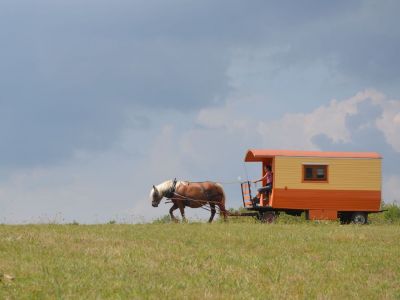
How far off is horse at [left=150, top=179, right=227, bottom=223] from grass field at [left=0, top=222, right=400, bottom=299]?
31.2 feet

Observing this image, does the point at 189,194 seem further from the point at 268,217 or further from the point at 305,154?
the point at 305,154

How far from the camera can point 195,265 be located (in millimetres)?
13016

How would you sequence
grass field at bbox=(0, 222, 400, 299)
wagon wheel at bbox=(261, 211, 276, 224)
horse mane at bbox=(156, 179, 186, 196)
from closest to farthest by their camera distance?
grass field at bbox=(0, 222, 400, 299) < wagon wheel at bbox=(261, 211, 276, 224) < horse mane at bbox=(156, 179, 186, 196)

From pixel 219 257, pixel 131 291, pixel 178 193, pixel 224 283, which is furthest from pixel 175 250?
pixel 178 193

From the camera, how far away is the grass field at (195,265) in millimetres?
10750

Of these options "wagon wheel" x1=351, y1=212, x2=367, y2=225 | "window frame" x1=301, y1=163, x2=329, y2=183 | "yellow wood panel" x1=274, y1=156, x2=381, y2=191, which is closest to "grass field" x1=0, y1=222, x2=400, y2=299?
"yellow wood panel" x1=274, y1=156, x2=381, y2=191

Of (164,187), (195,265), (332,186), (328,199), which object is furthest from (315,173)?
(195,265)

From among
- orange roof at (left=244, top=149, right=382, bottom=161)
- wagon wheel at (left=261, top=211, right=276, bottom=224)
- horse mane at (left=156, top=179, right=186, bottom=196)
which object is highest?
orange roof at (left=244, top=149, right=382, bottom=161)

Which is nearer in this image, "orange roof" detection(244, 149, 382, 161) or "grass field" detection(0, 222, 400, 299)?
"grass field" detection(0, 222, 400, 299)

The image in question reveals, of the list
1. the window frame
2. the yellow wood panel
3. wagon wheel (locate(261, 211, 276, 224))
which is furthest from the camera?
wagon wheel (locate(261, 211, 276, 224))

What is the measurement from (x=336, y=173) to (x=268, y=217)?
3.60 m

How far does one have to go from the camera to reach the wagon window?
28250 millimetres

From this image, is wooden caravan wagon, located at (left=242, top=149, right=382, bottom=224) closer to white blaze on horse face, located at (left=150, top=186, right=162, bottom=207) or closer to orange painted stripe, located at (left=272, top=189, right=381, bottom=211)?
orange painted stripe, located at (left=272, top=189, right=381, bottom=211)

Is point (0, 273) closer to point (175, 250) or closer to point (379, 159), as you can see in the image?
point (175, 250)
